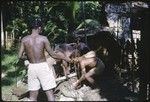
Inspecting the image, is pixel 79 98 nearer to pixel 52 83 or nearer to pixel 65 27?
pixel 52 83

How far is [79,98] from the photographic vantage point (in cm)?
976

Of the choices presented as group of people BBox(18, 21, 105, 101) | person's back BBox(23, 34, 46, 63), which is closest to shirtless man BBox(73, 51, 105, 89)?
group of people BBox(18, 21, 105, 101)

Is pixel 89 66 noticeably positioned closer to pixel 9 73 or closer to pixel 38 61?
pixel 38 61

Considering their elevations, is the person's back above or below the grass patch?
above

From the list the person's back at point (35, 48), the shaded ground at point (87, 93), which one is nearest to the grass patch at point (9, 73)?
the shaded ground at point (87, 93)

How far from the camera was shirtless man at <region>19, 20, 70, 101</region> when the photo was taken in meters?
8.35

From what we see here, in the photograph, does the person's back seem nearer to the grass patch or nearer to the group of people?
the group of people

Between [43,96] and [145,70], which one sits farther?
[43,96]

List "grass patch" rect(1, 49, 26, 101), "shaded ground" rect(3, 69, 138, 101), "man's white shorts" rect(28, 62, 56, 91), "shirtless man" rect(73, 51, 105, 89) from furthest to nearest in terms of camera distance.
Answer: "grass patch" rect(1, 49, 26, 101)
"shirtless man" rect(73, 51, 105, 89)
"shaded ground" rect(3, 69, 138, 101)
"man's white shorts" rect(28, 62, 56, 91)

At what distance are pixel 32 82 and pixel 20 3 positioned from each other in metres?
10.2

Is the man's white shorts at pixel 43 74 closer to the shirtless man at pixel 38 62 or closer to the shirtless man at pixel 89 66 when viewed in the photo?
the shirtless man at pixel 38 62

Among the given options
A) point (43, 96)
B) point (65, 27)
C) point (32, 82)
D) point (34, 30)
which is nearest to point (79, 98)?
point (43, 96)

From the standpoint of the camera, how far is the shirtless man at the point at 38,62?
8.35 metres

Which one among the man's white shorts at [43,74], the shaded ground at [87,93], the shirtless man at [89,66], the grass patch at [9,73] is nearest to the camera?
the man's white shorts at [43,74]
